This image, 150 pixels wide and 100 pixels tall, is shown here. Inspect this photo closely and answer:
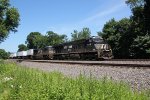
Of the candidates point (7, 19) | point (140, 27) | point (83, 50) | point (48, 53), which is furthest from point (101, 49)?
point (7, 19)

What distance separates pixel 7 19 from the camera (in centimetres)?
7281

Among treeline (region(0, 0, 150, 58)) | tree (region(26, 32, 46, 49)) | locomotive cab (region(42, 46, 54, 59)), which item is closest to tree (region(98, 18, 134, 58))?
treeline (region(0, 0, 150, 58))

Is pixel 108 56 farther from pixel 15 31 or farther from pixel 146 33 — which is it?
pixel 15 31

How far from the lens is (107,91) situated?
28.6 feet

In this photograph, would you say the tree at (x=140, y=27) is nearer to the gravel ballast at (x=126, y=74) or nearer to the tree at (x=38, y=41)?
the gravel ballast at (x=126, y=74)

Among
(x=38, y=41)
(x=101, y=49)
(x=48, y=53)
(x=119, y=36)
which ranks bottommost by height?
(x=101, y=49)

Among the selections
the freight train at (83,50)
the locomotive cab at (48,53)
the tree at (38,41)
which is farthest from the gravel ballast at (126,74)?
the tree at (38,41)

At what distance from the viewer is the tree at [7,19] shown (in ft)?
232

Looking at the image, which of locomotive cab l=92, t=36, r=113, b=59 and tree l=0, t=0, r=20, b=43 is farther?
tree l=0, t=0, r=20, b=43

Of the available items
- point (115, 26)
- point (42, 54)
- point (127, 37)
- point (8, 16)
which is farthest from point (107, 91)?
point (8, 16)

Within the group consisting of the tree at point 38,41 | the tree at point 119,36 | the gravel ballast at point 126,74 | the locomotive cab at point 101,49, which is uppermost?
the tree at point 38,41

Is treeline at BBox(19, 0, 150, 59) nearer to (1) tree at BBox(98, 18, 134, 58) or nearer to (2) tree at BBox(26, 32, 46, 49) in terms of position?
(1) tree at BBox(98, 18, 134, 58)

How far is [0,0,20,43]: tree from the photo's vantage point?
2781 inches

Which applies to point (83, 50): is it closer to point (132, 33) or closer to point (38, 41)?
point (132, 33)
